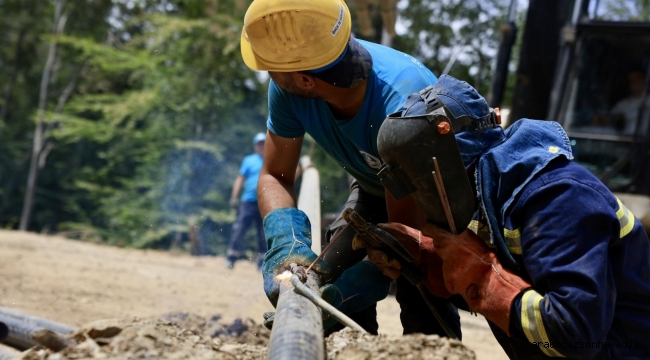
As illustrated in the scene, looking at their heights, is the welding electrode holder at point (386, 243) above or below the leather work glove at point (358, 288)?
above

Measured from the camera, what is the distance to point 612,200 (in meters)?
1.76

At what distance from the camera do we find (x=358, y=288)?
8.00ft

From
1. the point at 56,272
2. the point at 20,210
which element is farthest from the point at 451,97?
the point at 20,210

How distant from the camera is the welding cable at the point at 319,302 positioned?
5.99ft

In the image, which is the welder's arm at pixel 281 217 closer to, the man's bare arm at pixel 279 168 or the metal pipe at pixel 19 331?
the man's bare arm at pixel 279 168

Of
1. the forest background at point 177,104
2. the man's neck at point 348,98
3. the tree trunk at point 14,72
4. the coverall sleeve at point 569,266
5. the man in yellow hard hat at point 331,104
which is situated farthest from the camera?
the tree trunk at point 14,72

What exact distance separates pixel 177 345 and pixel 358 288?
2.91 feet

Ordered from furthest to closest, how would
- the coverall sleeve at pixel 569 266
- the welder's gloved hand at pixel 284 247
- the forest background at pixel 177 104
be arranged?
1. the forest background at pixel 177 104
2. the welder's gloved hand at pixel 284 247
3. the coverall sleeve at pixel 569 266

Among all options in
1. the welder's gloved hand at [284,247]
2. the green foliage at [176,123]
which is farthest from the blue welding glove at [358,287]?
the green foliage at [176,123]

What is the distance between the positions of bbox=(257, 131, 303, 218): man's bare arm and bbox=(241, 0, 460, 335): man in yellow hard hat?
11 millimetres

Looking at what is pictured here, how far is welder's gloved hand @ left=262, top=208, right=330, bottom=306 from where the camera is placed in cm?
223

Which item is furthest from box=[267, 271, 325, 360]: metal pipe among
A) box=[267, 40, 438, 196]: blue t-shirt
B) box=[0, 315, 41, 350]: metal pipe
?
box=[0, 315, 41, 350]: metal pipe

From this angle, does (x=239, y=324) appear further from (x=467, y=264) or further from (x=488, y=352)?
(x=467, y=264)

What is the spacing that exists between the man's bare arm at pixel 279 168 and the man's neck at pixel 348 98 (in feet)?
1.30
